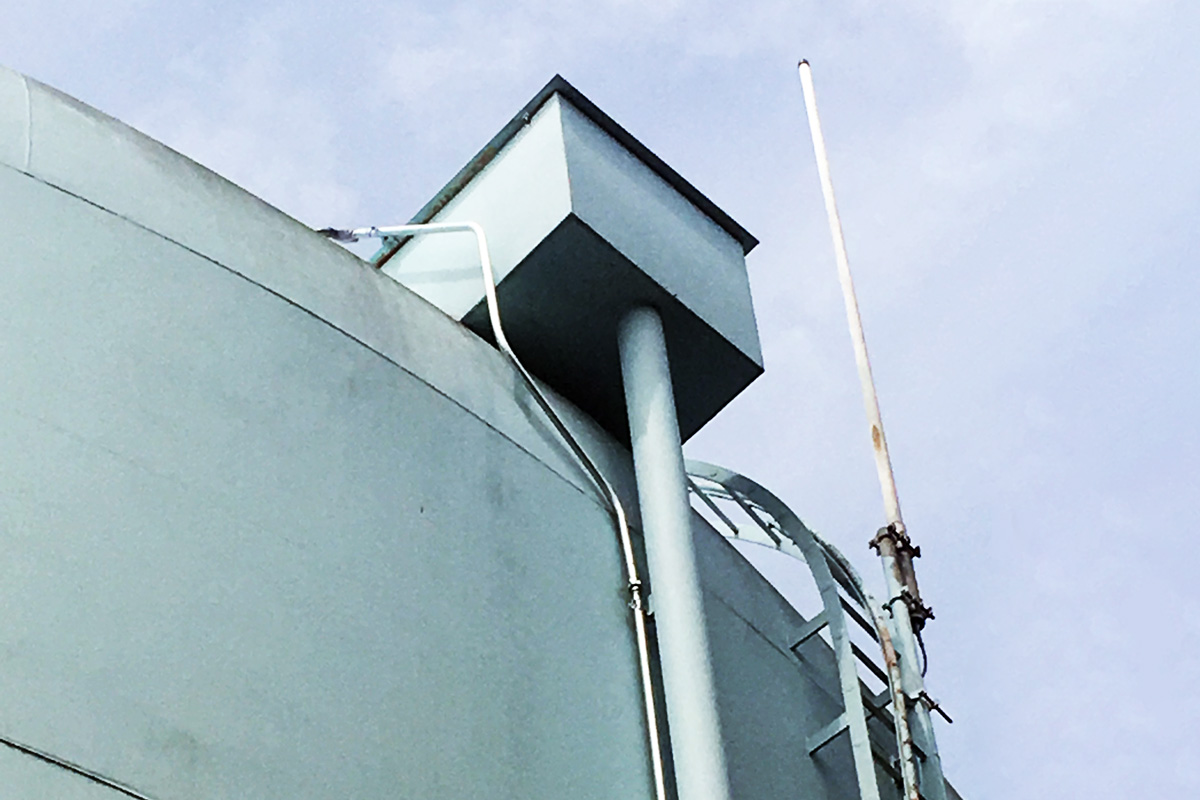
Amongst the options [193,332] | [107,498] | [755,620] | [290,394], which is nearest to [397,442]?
[290,394]

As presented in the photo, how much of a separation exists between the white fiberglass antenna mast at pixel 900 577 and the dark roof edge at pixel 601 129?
51.6 inches

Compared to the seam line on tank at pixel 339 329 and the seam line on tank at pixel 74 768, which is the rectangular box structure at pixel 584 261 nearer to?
the seam line on tank at pixel 339 329

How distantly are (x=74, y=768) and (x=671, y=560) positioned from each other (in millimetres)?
3282

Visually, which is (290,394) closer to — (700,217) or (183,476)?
(183,476)

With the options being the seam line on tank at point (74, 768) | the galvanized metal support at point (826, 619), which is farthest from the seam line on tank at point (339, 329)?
the seam line on tank at point (74, 768)

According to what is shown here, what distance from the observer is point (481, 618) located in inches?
283

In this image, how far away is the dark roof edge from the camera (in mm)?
9023

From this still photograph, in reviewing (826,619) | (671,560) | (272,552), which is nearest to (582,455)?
(671,560)

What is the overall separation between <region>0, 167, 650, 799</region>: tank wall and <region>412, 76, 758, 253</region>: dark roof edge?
1.29 meters

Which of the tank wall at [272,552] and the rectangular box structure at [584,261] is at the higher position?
the rectangular box structure at [584,261]

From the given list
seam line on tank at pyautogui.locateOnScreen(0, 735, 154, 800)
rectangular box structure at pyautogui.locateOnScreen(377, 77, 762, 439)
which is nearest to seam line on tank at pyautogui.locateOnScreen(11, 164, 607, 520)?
rectangular box structure at pyautogui.locateOnScreen(377, 77, 762, 439)

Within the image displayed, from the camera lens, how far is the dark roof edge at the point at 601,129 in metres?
9.02

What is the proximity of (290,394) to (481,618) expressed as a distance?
3.81 feet

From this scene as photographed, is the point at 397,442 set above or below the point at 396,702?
above
